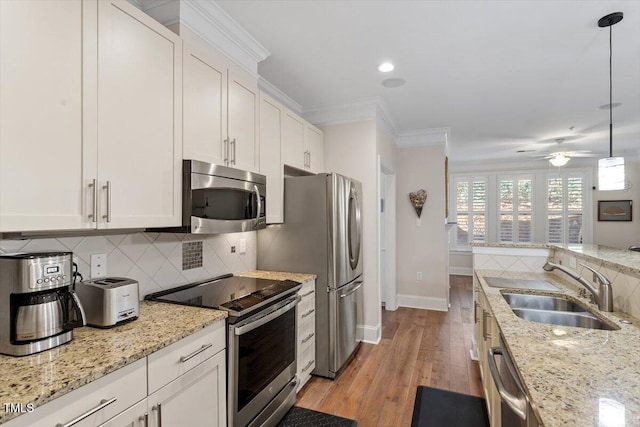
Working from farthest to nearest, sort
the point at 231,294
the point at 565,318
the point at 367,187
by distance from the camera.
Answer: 1. the point at 367,187
2. the point at 231,294
3. the point at 565,318

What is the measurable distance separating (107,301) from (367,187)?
2673 mm

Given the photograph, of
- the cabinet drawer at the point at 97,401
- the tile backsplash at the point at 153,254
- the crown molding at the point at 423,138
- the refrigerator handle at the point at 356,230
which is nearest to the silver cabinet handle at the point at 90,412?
the cabinet drawer at the point at 97,401

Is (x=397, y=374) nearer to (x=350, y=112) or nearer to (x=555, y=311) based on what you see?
(x=555, y=311)

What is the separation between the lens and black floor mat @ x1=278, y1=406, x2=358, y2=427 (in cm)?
215

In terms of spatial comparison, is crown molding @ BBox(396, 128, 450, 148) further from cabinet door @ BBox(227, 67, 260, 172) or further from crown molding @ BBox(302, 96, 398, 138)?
cabinet door @ BBox(227, 67, 260, 172)

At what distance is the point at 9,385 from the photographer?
0.94 metres

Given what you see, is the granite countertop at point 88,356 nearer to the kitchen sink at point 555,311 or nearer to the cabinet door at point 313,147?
the kitchen sink at point 555,311

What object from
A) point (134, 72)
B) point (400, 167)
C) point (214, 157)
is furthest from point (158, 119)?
point (400, 167)

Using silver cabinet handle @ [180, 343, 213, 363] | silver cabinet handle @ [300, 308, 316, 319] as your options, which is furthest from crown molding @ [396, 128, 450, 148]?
A: silver cabinet handle @ [180, 343, 213, 363]

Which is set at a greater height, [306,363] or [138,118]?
[138,118]

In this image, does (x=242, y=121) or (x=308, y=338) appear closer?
(x=242, y=121)

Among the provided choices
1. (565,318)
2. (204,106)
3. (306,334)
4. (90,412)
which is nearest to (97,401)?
(90,412)

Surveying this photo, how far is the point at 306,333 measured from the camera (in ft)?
8.52

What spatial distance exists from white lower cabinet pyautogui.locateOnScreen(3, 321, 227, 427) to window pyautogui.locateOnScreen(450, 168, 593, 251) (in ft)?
23.1
